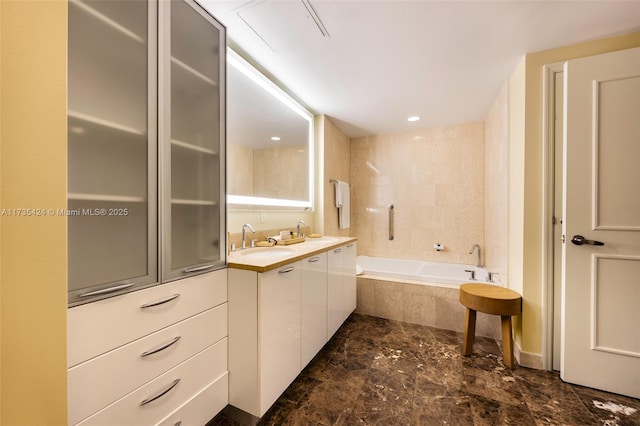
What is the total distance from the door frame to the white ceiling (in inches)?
11.2

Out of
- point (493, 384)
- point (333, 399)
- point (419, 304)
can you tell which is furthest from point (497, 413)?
point (419, 304)

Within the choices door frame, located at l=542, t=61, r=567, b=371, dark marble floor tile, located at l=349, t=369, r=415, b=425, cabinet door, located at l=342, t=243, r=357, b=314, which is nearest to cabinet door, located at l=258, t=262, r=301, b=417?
dark marble floor tile, located at l=349, t=369, r=415, b=425

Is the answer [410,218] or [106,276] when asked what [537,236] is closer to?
[410,218]

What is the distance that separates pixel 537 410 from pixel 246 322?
177cm

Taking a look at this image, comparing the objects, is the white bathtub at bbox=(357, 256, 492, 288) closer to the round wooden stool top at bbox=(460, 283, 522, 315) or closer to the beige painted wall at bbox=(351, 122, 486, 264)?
the beige painted wall at bbox=(351, 122, 486, 264)

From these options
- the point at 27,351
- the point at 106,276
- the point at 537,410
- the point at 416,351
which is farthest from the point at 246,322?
the point at 537,410

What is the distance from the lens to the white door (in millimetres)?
1517

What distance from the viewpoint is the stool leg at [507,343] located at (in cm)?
185

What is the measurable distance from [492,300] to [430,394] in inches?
32.6

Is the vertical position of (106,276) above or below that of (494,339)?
above

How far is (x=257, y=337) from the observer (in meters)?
1.26

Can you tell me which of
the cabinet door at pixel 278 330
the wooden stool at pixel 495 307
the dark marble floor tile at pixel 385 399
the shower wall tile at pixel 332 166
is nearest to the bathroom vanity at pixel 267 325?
the cabinet door at pixel 278 330

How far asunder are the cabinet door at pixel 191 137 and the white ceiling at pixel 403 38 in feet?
1.11

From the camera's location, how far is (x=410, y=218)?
3717mm
